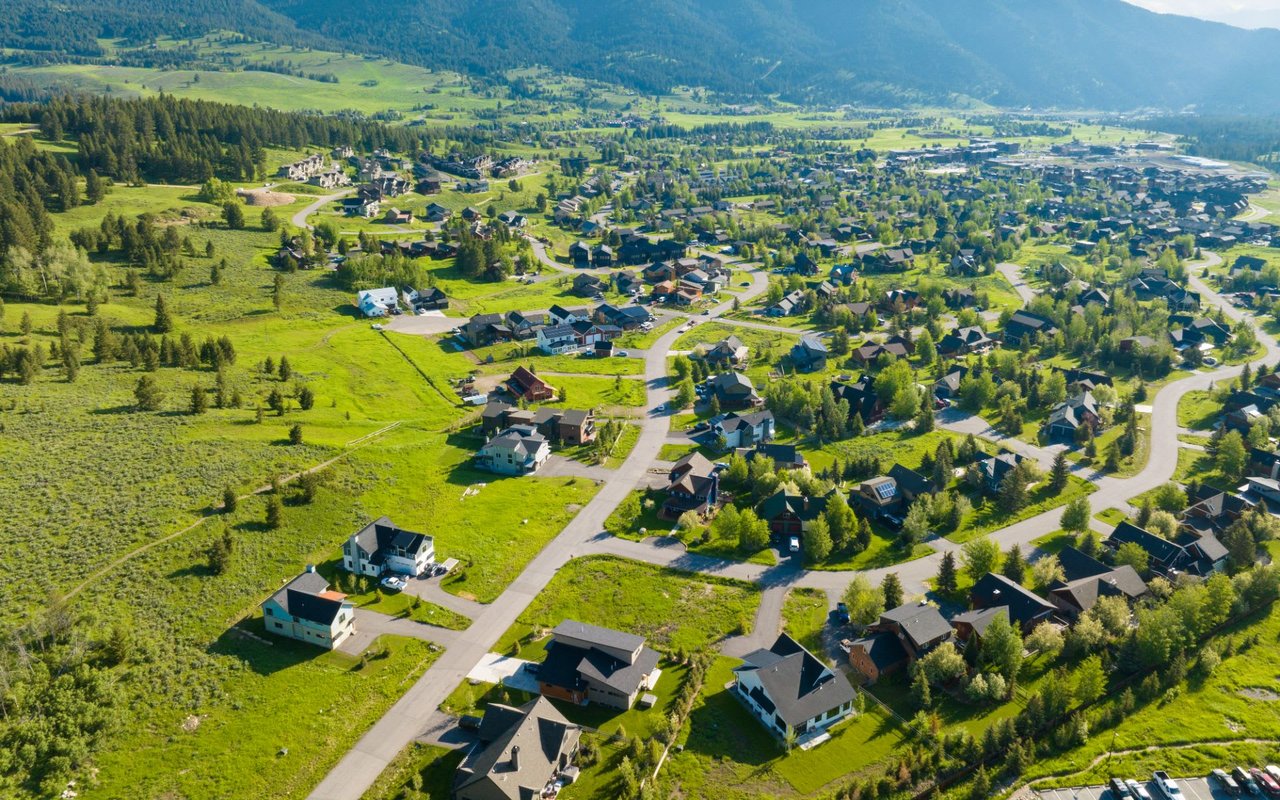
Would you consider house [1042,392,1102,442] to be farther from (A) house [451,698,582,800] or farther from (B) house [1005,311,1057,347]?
(A) house [451,698,582,800]

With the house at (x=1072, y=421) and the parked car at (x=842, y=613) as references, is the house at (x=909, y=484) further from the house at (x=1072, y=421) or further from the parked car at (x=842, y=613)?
the house at (x=1072, y=421)

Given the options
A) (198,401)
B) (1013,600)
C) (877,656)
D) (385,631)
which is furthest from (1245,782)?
(198,401)

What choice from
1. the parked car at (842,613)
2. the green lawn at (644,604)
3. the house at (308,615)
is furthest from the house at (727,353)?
the house at (308,615)

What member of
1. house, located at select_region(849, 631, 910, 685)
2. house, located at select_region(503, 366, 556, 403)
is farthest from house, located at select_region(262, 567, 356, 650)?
house, located at select_region(503, 366, 556, 403)

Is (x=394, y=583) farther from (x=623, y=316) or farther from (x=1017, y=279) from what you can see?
(x=1017, y=279)

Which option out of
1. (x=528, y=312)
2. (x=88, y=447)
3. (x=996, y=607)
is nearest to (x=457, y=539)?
(x=88, y=447)

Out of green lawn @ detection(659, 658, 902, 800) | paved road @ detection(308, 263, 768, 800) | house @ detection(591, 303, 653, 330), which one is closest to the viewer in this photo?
green lawn @ detection(659, 658, 902, 800)
